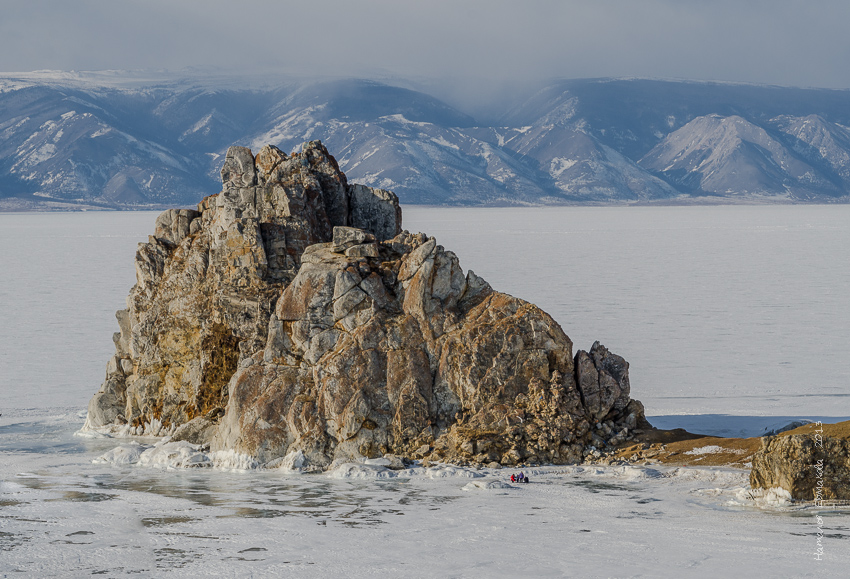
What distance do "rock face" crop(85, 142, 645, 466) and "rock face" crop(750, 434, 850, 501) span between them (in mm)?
6432

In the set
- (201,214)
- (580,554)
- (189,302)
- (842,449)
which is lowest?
(580,554)

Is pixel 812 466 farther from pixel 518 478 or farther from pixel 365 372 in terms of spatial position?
pixel 365 372

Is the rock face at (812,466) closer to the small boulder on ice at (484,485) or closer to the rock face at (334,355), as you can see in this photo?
the rock face at (334,355)

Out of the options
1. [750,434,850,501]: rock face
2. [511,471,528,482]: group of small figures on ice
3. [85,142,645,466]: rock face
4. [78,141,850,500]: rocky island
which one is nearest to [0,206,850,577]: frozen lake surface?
[511,471,528,482]: group of small figures on ice

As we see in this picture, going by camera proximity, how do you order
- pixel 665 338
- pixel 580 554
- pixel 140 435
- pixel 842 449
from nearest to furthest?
1. pixel 580 554
2. pixel 842 449
3. pixel 140 435
4. pixel 665 338

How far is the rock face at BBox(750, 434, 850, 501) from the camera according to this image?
25062mm

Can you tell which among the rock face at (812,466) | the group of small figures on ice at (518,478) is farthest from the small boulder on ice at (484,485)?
the rock face at (812,466)

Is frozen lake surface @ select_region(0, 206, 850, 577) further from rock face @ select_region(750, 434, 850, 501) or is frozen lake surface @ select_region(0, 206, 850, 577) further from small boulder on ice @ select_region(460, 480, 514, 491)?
rock face @ select_region(750, 434, 850, 501)

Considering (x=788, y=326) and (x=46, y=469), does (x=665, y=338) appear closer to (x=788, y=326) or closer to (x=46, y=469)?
(x=788, y=326)

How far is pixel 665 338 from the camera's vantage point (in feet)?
170

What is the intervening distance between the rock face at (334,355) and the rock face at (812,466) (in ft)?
21.1

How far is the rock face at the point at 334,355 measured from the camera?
3036cm

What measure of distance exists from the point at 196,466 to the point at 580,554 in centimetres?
1350

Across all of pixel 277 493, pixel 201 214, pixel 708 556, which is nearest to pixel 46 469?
pixel 277 493
